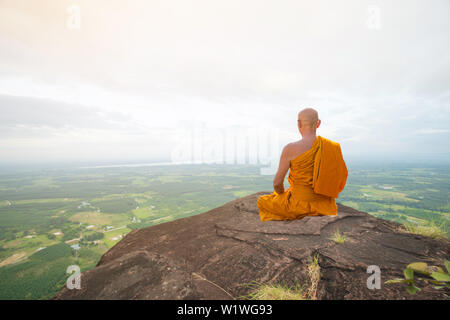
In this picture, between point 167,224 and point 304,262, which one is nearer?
point 304,262

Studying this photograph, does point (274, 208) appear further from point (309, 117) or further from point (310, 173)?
point (309, 117)

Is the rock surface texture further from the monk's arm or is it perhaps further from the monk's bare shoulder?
the monk's bare shoulder

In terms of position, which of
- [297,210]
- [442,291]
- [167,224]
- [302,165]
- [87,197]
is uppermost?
[302,165]

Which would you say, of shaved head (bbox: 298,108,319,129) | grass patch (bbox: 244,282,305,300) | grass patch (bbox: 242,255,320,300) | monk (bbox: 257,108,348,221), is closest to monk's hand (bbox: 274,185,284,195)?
monk (bbox: 257,108,348,221)

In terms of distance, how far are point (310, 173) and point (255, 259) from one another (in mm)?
2236

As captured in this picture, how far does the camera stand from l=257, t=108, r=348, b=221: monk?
3.84m

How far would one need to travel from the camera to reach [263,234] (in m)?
3.98

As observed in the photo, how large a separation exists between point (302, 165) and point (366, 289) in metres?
2.32

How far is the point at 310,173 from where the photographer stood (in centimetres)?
397

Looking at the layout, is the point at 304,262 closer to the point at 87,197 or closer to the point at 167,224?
the point at 167,224

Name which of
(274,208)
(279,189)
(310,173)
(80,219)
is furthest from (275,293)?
(80,219)

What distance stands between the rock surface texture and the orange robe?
17.6 inches
